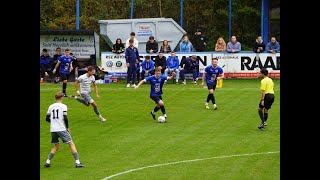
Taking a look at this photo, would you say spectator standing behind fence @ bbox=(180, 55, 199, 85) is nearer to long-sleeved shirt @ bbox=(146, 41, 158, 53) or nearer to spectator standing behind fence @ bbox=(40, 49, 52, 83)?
long-sleeved shirt @ bbox=(146, 41, 158, 53)

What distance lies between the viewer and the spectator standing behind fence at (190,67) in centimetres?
3959

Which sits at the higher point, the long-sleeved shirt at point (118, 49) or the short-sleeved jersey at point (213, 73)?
the long-sleeved shirt at point (118, 49)

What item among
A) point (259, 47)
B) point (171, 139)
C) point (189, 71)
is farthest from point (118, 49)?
point (171, 139)

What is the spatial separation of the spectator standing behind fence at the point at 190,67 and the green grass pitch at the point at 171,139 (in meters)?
3.16

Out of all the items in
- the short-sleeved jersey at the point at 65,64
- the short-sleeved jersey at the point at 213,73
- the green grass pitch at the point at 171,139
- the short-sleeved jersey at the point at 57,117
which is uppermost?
the short-sleeved jersey at the point at 65,64

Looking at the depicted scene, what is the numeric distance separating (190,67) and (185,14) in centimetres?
1687

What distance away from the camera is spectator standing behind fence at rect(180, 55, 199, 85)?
3959 cm

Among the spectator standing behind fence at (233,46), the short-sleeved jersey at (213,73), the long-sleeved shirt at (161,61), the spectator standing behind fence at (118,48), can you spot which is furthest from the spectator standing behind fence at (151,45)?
the short-sleeved jersey at (213,73)

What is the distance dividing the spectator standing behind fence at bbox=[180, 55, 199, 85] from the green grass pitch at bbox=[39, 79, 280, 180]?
316 centimetres

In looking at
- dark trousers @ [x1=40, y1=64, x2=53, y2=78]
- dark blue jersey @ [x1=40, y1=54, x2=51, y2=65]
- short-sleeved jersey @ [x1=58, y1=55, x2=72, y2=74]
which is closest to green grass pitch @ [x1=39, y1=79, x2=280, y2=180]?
short-sleeved jersey @ [x1=58, y1=55, x2=72, y2=74]

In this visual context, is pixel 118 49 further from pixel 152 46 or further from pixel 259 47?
pixel 259 47

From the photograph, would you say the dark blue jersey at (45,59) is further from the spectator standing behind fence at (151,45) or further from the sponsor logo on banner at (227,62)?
the spectator standing behind fence at (151,45)
